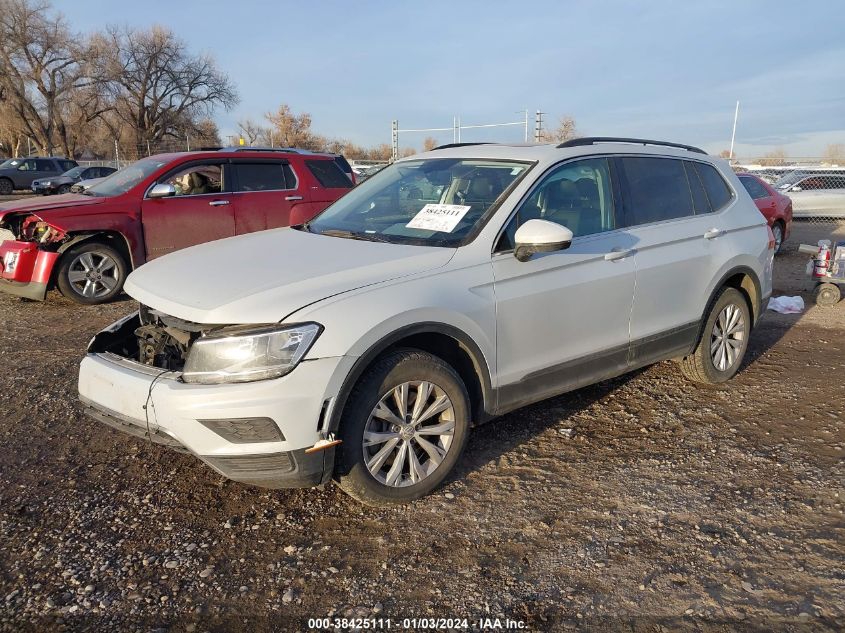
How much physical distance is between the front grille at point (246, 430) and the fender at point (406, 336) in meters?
0.24

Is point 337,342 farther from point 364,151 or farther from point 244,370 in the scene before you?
point 364,151

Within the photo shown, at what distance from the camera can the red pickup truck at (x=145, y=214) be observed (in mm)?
7031

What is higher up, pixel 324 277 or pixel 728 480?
pixel 324 277

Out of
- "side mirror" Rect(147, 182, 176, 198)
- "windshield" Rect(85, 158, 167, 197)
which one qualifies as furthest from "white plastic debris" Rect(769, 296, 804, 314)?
"windshield" Rect(85, 158, 167, 197)

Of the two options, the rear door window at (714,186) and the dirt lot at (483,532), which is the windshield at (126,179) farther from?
the rear door window at (714,186)

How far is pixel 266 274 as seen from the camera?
319cm

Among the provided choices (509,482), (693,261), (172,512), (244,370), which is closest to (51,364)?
(172,512)

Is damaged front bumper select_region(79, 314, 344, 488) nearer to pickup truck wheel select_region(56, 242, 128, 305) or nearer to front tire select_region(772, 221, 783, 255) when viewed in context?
pickup truck wheel select_region(56, 242, 128, 305)

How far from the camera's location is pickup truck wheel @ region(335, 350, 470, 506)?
3020 mm

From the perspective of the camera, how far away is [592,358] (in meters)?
4.00

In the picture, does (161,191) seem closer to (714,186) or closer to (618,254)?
(618,254)

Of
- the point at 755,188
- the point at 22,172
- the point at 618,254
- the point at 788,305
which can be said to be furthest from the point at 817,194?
the point at 22,172

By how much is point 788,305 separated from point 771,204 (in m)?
4.37

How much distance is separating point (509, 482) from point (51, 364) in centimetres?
380
